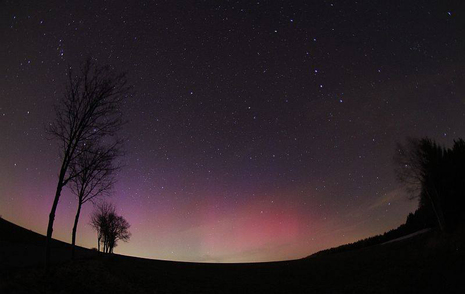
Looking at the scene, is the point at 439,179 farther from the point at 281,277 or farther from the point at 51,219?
the point at 51,219

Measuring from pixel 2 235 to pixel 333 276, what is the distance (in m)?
27.7

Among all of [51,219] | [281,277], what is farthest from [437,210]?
[51,219]

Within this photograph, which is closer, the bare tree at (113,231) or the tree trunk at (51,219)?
the tree trunk at (51,219)

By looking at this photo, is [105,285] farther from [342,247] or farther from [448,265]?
A: [342,247]

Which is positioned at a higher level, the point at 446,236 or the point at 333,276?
the point at 446,236

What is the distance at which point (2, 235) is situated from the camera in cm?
2256

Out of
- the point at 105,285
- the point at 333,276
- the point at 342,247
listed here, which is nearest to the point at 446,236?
the point at 333,276

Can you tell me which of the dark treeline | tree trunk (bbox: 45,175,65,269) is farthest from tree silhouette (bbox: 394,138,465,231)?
tree trunk (bbox: 45,175,65,269)

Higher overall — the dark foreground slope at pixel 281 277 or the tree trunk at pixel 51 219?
the tree trunk at pixel 51 219

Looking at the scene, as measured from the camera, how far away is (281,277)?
2020cm

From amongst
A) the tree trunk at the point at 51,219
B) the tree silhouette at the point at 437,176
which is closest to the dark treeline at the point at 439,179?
the tree silhouette at the point at 437,176

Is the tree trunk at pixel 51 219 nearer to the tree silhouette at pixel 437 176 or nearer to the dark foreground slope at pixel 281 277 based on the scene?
the dark foreground slope at pixel 281 277

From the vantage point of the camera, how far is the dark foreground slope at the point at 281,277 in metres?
11.9

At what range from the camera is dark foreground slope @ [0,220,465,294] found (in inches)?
468
